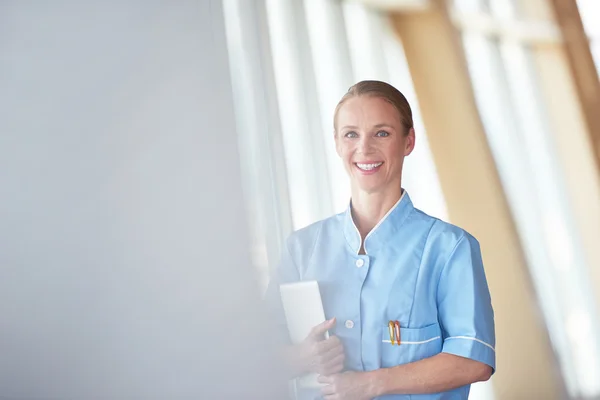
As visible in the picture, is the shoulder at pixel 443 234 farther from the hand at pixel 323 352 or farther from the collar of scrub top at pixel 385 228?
the hand at pixel 323 352

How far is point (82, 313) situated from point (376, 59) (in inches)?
27.6

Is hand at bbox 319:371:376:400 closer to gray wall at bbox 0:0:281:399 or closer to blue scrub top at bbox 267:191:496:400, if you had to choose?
Answer: blue scrub top at bbox 267:191:496:400

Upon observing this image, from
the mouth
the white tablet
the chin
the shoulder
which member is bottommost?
the white tablet

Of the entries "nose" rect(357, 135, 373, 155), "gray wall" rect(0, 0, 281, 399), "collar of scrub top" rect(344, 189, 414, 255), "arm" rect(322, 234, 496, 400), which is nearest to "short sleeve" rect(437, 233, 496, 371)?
"arm" rect(322, 234, 496, 400)

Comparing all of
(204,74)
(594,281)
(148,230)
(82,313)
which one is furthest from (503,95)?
(82,313)

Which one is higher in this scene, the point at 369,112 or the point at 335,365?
the point at 369,112

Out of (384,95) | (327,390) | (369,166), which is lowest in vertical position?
(327,390)

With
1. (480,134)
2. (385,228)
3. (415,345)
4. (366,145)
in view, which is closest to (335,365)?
(415,345)

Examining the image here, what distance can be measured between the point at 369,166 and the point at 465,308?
11.2 inches

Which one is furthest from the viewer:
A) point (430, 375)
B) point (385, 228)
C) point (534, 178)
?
point (534, 178)

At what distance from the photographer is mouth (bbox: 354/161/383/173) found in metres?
1.05

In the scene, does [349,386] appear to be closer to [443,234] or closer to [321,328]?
[321,328]

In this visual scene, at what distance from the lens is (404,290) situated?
98cm

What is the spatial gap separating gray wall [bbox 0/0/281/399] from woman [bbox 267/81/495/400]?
0.41 feet
